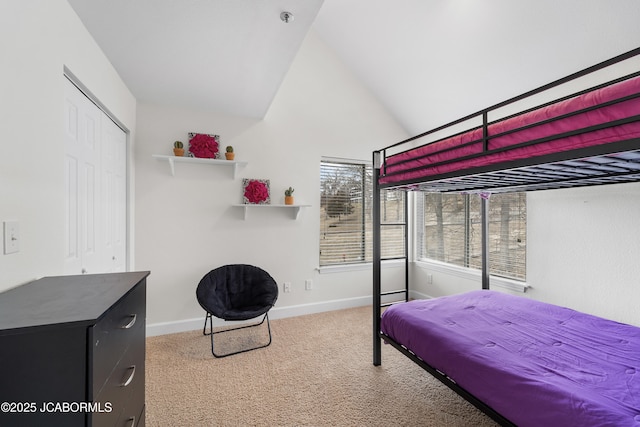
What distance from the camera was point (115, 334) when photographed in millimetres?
931

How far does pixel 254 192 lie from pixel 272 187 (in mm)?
264

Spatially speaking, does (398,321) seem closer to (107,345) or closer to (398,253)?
(107,345)

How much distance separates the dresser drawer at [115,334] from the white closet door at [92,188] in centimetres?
72

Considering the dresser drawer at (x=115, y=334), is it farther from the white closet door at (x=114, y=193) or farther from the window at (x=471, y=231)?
the window at (x=471, y=231)

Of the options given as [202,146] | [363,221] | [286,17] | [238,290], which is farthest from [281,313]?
[286,17]

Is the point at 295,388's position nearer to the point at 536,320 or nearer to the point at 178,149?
the point at 536,320

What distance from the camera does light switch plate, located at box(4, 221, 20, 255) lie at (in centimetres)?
106

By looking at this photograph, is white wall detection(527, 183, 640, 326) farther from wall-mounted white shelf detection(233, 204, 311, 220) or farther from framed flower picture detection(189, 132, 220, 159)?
framed flower picture detection(189, 132, 220, 159)

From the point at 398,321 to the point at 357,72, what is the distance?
309 centimetres

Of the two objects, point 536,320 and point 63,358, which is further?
point 536,320

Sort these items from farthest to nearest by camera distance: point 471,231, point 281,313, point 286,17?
point 471,231 → point 281,313 → point 286,17

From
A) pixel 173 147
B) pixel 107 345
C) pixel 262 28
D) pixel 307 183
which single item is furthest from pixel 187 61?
pixel 107 345

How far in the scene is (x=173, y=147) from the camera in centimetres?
289

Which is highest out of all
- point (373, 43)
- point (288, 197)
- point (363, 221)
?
point (373, 43)
